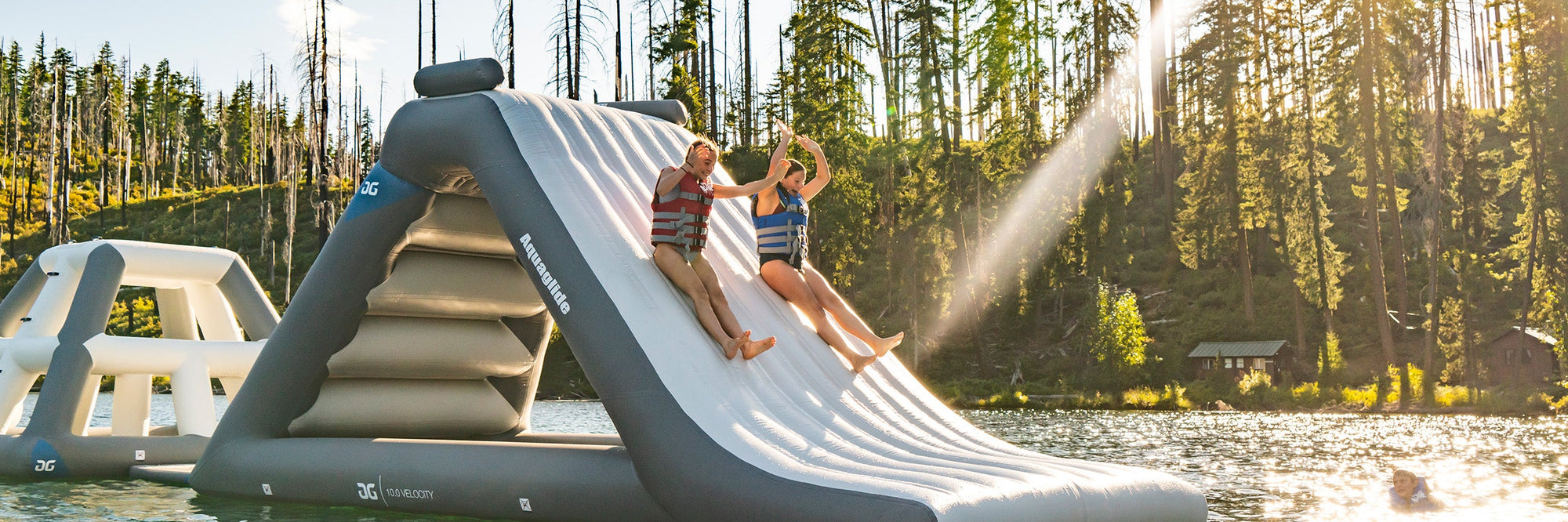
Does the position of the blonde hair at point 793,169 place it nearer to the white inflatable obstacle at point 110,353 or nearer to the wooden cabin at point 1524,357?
the white inflatable obstacle at point 110,353

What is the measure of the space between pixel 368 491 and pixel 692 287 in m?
2.65

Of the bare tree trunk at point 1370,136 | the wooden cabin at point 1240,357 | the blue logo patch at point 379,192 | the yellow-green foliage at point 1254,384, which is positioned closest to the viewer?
the blue logo patch at point 379,192

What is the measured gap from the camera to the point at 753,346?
20.5 ft

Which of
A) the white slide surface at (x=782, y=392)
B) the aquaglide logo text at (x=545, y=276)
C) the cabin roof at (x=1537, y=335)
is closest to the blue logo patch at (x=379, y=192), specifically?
the white slide surface at (x=782, y=392)

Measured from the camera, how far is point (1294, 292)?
36906 mm

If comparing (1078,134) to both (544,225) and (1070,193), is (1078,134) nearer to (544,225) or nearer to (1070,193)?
(1070,193)

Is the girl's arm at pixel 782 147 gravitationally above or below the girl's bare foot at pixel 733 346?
above

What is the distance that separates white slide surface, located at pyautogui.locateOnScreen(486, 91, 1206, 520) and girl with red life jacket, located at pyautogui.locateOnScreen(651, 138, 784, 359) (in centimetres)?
8

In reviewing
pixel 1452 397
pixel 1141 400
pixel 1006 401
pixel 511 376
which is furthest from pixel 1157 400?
pixel 511 376

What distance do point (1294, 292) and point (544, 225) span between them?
34.5m

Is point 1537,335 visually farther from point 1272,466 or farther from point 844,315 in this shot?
Result: point 844,315

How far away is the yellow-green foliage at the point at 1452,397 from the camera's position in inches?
1136

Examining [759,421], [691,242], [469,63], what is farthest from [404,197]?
[759,421]

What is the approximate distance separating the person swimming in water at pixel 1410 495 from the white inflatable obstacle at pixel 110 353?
8422mm
